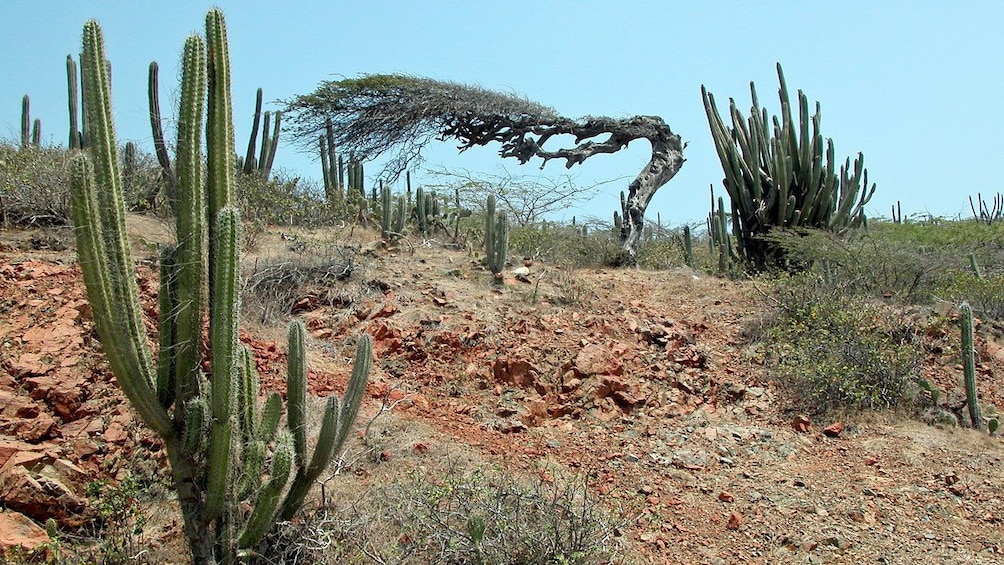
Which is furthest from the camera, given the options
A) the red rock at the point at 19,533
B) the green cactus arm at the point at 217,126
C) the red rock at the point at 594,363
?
the red rock at the point at 594,363

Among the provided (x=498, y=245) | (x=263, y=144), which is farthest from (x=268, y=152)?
Answer: (x=498, y=245)

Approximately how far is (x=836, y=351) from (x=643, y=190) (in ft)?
17.6

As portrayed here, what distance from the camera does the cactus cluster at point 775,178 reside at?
35.1 feet

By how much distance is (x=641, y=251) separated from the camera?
11.9 meters

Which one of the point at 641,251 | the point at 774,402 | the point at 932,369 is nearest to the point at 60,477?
the point at 774,402

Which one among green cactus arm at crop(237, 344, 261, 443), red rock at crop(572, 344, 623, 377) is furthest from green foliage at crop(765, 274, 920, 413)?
green cactus arm at crop(237, 344, 261, 443)

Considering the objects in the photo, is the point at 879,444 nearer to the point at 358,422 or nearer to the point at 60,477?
the point at 358,422

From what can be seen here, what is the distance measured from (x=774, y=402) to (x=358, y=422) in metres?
3.28

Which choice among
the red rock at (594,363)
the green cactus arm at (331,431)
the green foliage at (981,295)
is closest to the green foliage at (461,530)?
the green cactus arm at (331,431)

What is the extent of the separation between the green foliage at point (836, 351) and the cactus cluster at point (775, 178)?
273cm

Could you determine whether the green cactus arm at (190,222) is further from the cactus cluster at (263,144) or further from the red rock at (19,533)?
the cactus cluster at (263,144)

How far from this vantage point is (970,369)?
21.5 ft

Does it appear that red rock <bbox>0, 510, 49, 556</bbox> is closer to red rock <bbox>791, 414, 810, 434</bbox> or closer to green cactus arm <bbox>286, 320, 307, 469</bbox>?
green cactus arm <bbox>286, 320, 307, 469</bbox>

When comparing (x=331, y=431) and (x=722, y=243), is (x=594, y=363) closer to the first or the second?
(x=331, y=431)
